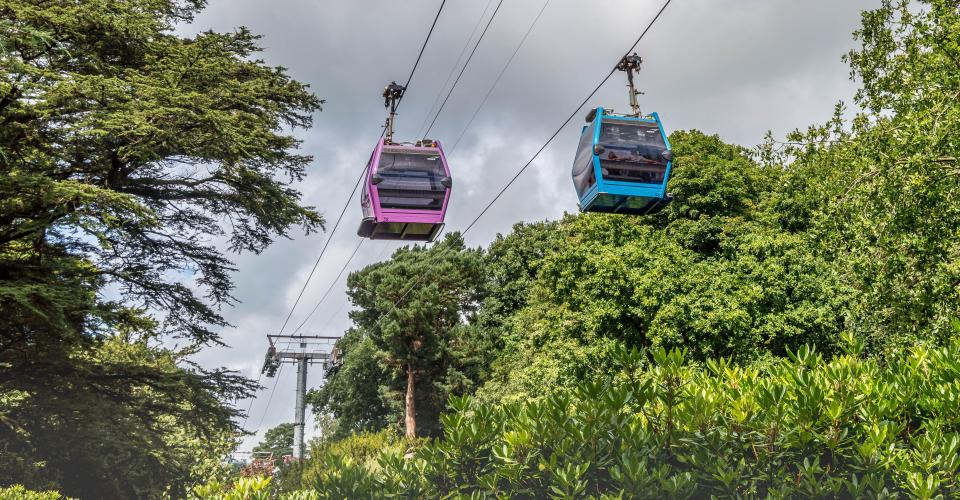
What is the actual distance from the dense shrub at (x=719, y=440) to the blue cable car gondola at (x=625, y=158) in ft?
19.3

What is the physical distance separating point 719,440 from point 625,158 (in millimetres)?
7105

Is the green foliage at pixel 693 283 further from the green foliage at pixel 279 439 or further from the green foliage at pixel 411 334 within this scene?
the green foliage at pixel 279 439

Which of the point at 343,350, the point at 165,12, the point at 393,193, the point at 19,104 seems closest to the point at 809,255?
the point at 393,193

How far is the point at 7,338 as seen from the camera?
15.8m

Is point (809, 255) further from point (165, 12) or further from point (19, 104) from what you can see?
point (19, 104)

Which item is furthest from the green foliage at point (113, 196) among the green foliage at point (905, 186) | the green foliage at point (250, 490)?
the green foliage at point (905, 186)

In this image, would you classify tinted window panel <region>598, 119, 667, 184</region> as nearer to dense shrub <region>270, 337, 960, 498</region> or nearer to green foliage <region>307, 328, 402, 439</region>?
dense shrub <region>270, 337, 960, 498</region>

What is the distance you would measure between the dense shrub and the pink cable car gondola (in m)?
6.16

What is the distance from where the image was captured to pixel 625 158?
12.0m

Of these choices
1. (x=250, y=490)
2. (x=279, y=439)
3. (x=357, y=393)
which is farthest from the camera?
(x=279, y=439)

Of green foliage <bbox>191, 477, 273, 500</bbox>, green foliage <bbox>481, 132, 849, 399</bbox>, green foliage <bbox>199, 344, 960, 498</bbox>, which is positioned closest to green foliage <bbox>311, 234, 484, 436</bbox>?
green foliage <bbox>481, 132, 849, 399</bbox>

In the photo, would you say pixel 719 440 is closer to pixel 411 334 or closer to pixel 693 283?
pixel 693 283

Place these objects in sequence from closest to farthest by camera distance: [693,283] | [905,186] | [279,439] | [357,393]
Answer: [905,186] → [693,283] → [357,393] → [279,439]

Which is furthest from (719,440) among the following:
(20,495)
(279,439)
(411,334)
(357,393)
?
(279,439)
